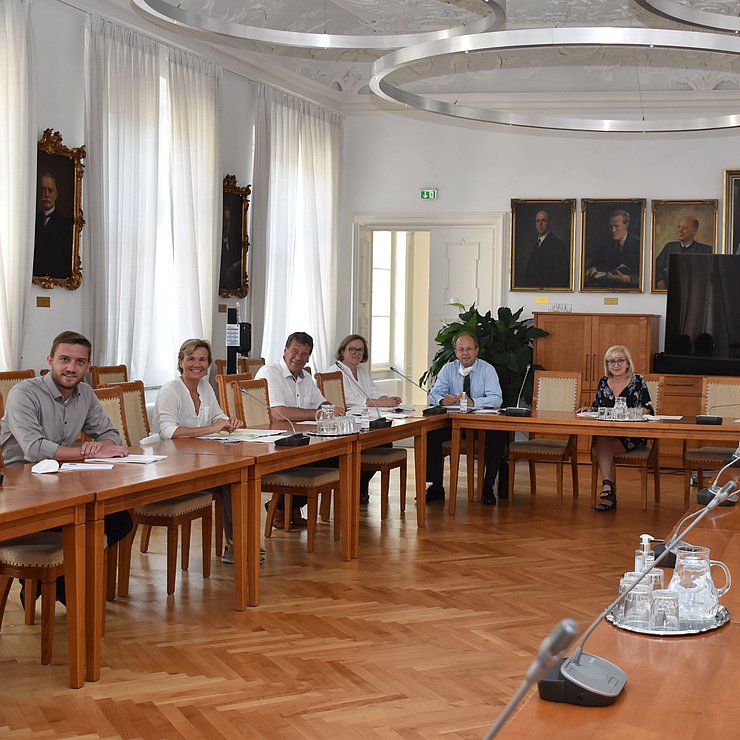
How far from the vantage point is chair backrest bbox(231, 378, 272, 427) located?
6.91 m

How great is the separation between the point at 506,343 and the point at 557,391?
211 cm

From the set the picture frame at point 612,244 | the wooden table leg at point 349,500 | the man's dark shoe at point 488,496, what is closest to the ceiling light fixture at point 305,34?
the wooden table leg at point 349,500

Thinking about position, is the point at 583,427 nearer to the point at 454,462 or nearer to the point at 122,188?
the point at 454,462

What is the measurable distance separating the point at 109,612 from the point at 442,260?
25.5 feet

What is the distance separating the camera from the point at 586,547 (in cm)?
689

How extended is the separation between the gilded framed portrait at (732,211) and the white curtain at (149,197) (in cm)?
540

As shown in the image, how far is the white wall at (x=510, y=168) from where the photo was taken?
1135cm

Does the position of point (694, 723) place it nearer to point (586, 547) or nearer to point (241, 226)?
point (586, 547)

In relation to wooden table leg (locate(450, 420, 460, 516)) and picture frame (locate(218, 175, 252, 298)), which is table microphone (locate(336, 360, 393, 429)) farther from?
picture frame (locate(218, 175, 252, 298))

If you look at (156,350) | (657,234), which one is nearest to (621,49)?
(657,234)

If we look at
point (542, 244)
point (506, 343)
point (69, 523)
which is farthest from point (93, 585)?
point (542, 244)

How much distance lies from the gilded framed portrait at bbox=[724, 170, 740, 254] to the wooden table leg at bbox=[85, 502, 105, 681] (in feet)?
28.9

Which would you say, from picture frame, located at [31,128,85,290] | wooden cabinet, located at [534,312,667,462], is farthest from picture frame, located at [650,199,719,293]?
picture frame, located at [31,128,85,290]

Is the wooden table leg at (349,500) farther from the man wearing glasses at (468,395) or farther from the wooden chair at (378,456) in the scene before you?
the man wearing glasses at (468,395)
